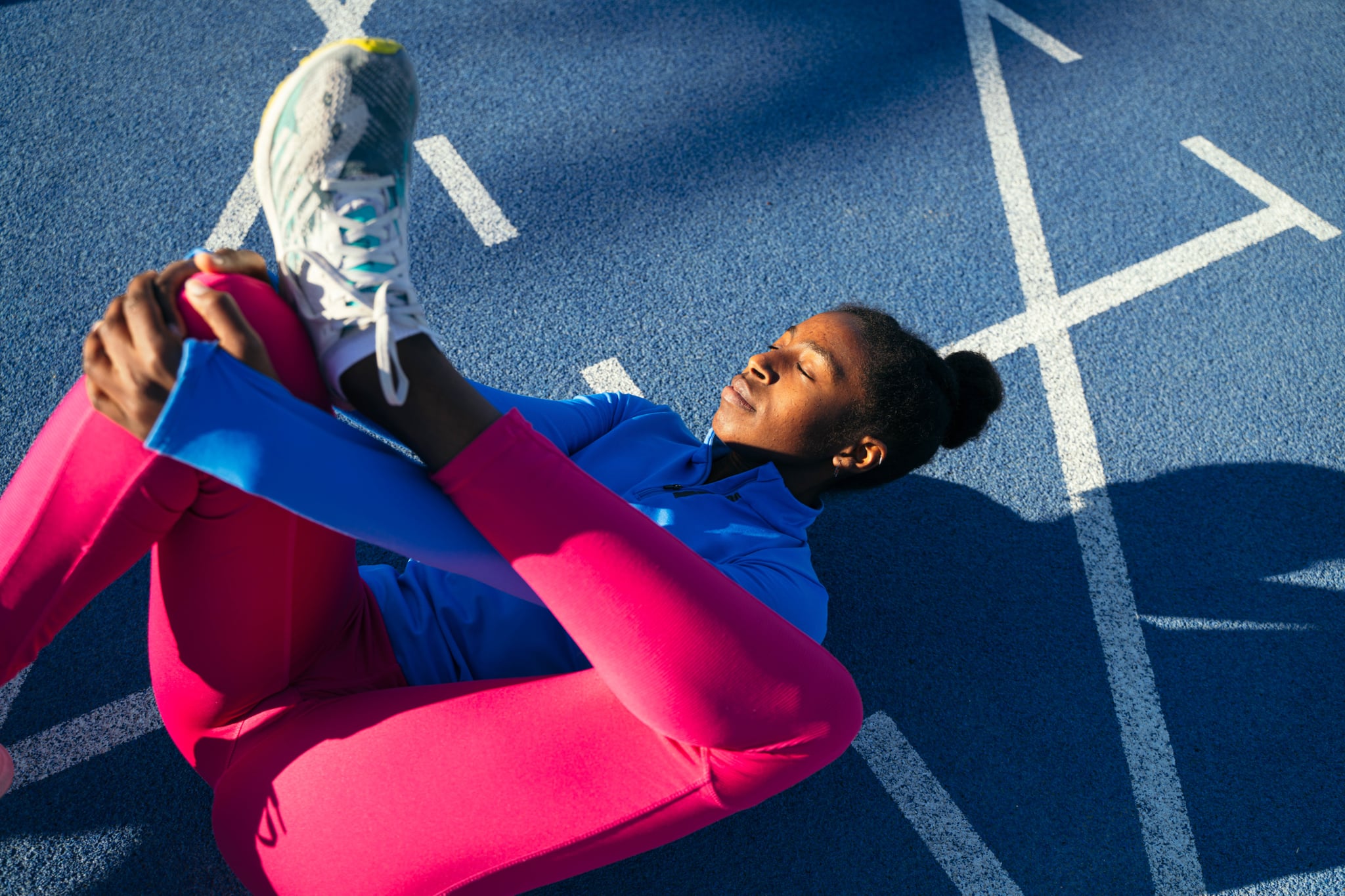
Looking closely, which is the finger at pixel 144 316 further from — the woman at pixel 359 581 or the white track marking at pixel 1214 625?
the white track marking at pixel 1214 625

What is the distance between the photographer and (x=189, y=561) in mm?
1285

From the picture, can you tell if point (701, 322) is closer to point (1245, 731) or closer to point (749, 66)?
point (749, 66)

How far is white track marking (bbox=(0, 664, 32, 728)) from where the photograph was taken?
6.14ft

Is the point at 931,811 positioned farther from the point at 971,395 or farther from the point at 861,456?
the point at 971,395

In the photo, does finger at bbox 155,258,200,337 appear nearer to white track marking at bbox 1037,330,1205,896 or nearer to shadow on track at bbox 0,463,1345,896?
shadow on track at bbox 0,463,1345,896

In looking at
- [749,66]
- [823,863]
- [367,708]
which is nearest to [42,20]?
[749,66]

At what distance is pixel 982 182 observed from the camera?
3.16m

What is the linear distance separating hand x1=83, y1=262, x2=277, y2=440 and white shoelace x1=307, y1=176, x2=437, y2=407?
0.14 meters

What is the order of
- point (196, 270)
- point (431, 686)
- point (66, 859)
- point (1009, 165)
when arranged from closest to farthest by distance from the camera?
1. point (196, 270)
2. point (431, 686)
3. point (66, 859)
4. point (1009, 165)

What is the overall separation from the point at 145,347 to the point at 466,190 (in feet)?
6.44

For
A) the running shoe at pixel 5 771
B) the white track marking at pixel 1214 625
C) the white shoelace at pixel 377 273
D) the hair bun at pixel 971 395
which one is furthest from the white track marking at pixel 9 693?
the white track marking at pixel 1214 625

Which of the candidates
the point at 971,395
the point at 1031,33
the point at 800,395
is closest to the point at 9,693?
the point at 800,395

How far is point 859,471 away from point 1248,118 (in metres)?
2.88

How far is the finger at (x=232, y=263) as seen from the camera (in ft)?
Result: 3.76
